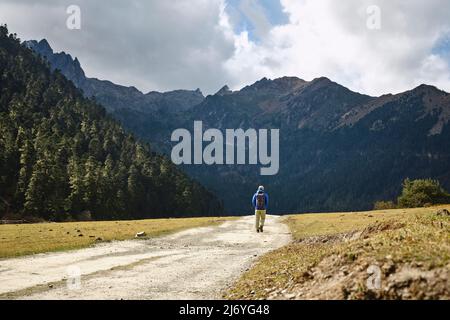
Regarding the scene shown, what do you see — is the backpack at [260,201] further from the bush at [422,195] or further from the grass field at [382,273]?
the bush at [422,195]

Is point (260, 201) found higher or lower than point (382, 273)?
higher

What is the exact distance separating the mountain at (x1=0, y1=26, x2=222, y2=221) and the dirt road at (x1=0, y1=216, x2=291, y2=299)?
250 feet

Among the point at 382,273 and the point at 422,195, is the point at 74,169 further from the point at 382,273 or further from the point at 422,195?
the point at 382,273

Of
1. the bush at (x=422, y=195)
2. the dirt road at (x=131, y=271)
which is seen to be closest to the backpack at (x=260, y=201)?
the dirt road at (x=131, y=271)

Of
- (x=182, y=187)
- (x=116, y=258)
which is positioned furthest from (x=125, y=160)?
(x=116, y=258)

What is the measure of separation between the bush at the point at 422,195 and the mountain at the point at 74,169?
69555 mm

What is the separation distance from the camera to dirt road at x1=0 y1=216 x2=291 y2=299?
41.9 ft

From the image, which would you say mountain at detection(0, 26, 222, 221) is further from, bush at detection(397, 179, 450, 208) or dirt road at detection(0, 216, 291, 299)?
dirt road at detection(0, 216, 291, 299)

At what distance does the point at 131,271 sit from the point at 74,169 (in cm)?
9759

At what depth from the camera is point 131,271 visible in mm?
16766

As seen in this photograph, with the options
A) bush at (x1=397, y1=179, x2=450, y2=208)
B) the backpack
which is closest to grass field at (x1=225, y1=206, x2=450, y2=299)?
the backpack

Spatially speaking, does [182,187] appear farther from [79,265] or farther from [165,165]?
[79,265]

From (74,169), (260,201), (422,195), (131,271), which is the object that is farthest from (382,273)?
(74,169)

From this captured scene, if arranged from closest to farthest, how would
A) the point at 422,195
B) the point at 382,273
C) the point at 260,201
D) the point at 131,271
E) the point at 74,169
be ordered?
the point at 382,273
the point at 131,271
the point at 260,201
the point at 422,195
the point at 74,169
